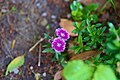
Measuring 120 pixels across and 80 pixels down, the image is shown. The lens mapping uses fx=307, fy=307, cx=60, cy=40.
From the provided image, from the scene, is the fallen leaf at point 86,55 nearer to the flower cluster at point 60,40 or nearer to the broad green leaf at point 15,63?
the flower cluster at point 60,40

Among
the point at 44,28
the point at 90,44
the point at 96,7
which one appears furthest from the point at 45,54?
the point at 96,7

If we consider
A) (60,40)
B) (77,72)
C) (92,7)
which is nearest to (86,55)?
(60,40)

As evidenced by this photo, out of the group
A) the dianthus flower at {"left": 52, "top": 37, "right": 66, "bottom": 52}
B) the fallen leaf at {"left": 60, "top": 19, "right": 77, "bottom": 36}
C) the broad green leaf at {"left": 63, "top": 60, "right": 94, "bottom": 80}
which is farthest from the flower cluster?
the broad green leaf at {"left": 63, "top": 60, "right": 94, "bottom": 80}

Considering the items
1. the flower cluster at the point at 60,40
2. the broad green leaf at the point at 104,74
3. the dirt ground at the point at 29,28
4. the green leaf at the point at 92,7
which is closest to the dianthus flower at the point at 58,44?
the flower cluster at the point at 60,40

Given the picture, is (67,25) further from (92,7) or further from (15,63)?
(15,63)

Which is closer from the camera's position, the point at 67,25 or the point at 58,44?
the point at 58,44
